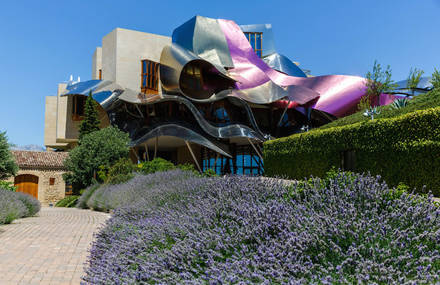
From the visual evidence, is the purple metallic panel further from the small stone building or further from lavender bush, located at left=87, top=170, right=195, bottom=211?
lavender bush, located at left=87, top=170, right=195, bottom=211

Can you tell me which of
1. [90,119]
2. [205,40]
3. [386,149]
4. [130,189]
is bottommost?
[130,189]

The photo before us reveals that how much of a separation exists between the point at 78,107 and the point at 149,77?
22.5ft

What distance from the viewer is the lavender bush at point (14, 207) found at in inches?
364

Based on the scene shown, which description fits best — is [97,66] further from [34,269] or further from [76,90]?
[34,269]

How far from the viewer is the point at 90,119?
29312mm

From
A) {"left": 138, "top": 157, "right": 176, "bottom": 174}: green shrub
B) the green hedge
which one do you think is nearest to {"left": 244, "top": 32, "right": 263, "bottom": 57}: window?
{"left": 138, "top": 157, "right": 176, "bottom": 174}: green shrub

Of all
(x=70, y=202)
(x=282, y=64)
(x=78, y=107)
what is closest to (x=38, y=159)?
(x=78, y=107)

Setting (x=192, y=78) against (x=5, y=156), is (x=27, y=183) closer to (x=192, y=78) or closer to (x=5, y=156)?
(x=5, y=156)

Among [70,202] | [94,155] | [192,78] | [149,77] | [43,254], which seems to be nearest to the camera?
[43,254]

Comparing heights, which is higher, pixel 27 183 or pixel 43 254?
pixel 43 254

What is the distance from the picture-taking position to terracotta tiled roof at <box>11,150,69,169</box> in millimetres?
27016

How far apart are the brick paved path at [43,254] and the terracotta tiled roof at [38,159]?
20.2 m

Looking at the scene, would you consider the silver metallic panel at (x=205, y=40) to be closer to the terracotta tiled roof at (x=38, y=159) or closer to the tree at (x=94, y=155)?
the tree at (x=94, y=155)

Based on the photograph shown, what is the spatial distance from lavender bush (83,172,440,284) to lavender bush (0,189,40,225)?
266 inches
